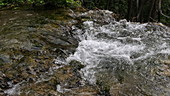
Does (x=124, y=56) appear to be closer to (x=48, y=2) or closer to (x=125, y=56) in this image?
(x=125, y=56)

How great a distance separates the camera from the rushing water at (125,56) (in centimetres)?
343

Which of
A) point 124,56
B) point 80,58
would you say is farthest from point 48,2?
point 124,56

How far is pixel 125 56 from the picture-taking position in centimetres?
461

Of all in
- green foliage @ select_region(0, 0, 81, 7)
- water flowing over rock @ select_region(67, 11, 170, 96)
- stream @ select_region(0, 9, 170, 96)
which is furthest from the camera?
green foliage @ select_region(0, 0, 81, 7)

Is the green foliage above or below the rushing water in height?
above

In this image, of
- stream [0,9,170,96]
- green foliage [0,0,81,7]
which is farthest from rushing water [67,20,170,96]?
green foliage [0,0,81,7]

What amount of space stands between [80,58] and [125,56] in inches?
43.8

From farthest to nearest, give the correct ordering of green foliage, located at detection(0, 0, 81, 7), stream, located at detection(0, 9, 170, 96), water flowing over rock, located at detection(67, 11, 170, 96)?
green foliage, located at detection(0, 0, 81, 7) < water flowing over rock, located at detection(67, 11, 170, 96) < stream, located at detection(0, 9, 170, 96)

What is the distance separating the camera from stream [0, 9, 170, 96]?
3.27m

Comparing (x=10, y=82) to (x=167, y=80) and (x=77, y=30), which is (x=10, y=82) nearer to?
(x=167, y=80)

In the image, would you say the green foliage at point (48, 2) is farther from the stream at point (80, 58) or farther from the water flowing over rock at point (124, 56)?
the water flowing over rock at point (124, 56)

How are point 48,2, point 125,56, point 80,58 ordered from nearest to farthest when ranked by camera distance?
point 80,58 < point 125,56 < point 48,2

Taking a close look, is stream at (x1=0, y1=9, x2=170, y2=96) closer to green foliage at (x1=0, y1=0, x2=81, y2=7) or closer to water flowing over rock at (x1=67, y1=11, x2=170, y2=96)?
water flowing over rock at (x1=67, y1=11, x2=170, y2=96)

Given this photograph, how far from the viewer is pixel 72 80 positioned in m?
3.47
